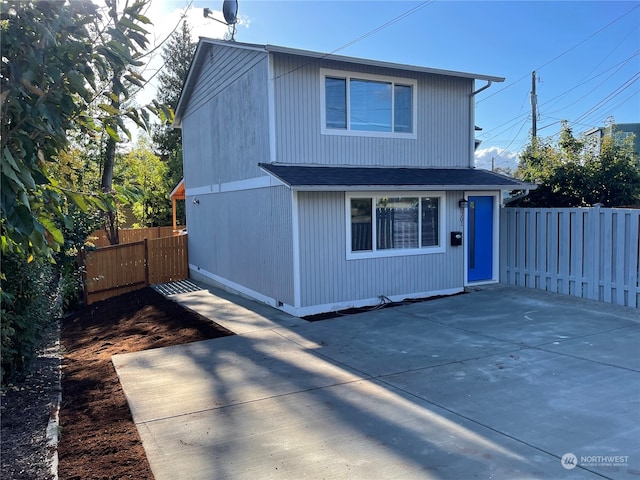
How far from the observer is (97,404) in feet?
16.7

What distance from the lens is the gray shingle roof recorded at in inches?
341

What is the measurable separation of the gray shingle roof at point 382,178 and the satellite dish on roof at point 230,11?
4.26 metres

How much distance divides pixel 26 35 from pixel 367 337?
19.7 ft

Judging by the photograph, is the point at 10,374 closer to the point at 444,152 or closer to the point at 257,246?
the point at 257,246

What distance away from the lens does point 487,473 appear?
349 centimetres

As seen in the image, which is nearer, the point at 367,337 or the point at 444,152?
the point at 367,337

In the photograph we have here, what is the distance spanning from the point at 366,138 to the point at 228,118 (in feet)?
12.2

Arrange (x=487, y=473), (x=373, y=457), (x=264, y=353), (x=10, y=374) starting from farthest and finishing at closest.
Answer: (x=264, y=353)
(x=10, y=374)
(x=373, y=457)
(x=487, y=473)

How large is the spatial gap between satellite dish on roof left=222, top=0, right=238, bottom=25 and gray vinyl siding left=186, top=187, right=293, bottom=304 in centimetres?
414

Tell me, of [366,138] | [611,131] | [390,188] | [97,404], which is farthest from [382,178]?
[611,131]

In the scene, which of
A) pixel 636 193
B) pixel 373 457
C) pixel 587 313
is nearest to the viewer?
pixel 373 457

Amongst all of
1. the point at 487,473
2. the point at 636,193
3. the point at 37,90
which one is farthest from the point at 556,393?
the point at 636,193

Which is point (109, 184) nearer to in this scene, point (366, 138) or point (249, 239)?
point (249, 239)

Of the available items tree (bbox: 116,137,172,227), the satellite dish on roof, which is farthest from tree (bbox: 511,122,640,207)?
tree (bbox: 116,137,172,227)
